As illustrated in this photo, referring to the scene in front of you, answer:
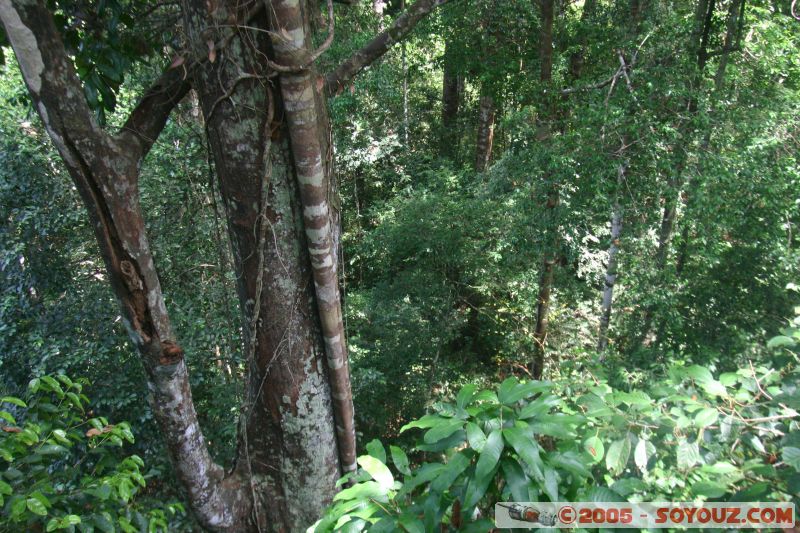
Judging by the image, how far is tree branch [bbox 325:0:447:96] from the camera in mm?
2117

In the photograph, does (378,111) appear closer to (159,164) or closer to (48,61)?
(159,164)

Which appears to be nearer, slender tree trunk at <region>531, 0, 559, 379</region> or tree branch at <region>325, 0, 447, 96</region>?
A: tree branch at <region>325, 0, 447, 96</region>

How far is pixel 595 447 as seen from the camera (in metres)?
1.11

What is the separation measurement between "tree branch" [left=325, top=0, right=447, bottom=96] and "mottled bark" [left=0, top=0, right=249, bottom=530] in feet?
2.17

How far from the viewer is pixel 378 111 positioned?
8445 millimetres

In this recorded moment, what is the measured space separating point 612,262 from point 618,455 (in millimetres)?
4756

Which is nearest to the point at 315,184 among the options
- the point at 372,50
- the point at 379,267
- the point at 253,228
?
the point at 253,228

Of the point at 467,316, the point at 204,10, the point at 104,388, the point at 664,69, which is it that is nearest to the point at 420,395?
the point at 467,316

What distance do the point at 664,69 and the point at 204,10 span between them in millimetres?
3922

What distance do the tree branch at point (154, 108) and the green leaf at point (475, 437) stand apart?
1491 mm

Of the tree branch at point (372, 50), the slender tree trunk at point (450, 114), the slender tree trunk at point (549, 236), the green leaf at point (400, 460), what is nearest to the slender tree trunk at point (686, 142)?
the slender tree trunk at point (549, 236)

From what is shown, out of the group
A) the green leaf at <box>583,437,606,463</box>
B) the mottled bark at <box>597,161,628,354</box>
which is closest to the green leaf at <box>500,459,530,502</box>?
the green leaf at <box>583,437,606,463</box>

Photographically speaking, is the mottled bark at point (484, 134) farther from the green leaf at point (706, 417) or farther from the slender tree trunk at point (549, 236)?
the green leaf at point (706, 417)

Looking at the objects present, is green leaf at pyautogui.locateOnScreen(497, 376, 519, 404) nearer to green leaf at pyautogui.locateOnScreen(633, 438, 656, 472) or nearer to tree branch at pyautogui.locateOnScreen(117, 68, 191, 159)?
green leaf at pyautogui.locateOnScreen(633, 438, 656, 472)
